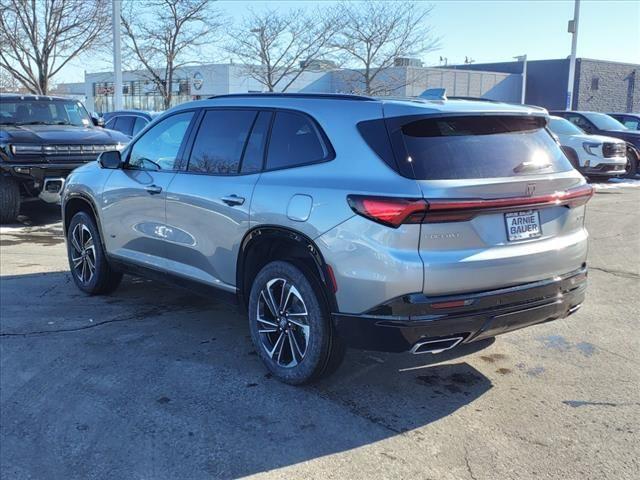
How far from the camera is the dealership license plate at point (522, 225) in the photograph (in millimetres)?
3635

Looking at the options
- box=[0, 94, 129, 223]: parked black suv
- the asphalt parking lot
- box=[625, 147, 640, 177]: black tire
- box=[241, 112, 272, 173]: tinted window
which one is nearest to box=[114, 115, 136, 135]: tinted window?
box=[0, 94, 129, 223]: parked black suv

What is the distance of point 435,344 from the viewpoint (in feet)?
11.6

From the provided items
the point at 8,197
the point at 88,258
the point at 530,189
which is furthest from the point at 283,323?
the point at 8,197

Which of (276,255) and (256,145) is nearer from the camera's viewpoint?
(276,255)

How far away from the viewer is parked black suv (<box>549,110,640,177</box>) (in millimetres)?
18031

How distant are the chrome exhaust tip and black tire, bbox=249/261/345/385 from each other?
0.55 meters

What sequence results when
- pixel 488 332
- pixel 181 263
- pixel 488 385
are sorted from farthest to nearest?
pixel 181 263 < pixel 488 385 < pixel 488 332

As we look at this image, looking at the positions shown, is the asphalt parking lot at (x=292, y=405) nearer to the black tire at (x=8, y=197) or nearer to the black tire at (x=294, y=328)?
the black tire at (x=294, y=328)

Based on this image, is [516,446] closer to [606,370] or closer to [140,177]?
[606,370]

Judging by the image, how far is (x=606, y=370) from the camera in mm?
4391

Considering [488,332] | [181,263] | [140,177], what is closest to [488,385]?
[488,332]

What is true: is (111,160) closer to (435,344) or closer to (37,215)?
(435,344)

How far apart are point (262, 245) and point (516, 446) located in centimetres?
194

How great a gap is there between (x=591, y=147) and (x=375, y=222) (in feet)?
46.9
